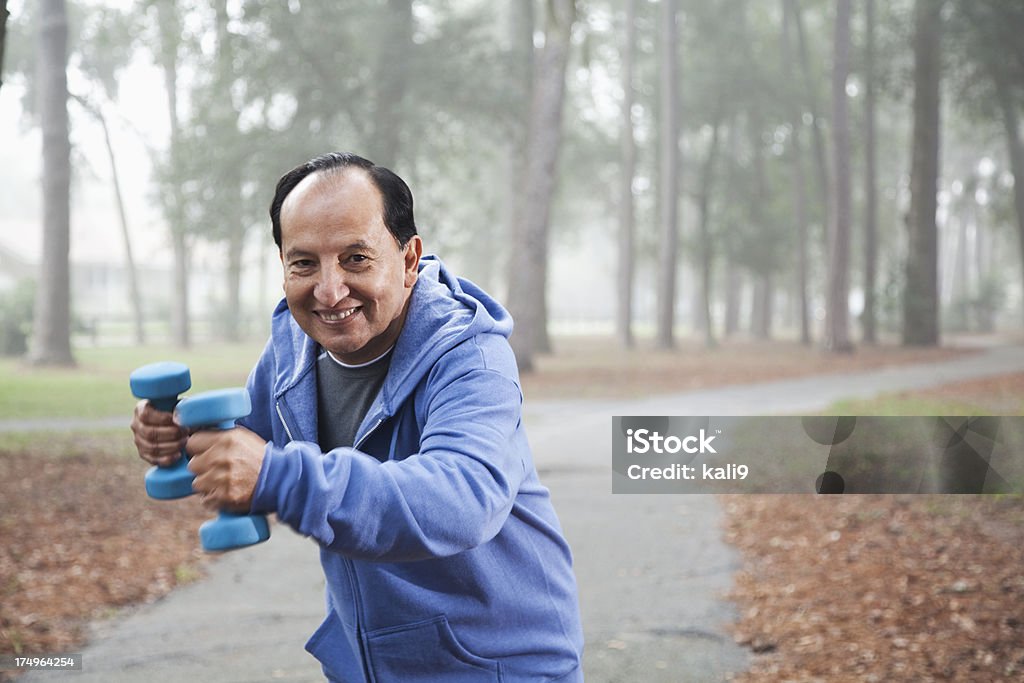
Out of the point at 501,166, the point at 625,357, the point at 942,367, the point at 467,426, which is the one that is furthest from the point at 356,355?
the point at 501,166

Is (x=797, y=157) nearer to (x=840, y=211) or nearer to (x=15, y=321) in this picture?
(x=840, y=211)

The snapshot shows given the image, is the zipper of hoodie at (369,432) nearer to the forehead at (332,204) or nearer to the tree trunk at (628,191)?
the forehead at (332,204)

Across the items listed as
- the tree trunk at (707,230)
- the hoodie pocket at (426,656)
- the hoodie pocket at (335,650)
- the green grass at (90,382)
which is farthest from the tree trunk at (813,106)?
the hoodie pocket at (426,656)

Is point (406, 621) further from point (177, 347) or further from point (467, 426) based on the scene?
point (177, 347)

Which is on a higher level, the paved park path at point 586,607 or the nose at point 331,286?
the nose at point 331,286

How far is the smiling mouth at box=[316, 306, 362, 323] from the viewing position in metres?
1.89

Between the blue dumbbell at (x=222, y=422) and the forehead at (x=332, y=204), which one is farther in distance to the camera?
the forehead at (x=332, y=204)

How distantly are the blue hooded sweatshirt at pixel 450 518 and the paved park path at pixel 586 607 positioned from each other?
2.35 metres

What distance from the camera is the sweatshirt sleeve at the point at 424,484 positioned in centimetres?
143

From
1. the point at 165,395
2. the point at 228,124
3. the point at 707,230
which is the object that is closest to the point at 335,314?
the point at 165,395

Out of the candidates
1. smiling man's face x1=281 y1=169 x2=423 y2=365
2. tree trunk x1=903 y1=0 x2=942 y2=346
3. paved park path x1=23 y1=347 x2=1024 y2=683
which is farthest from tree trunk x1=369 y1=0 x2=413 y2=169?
smiling man's face x1=281 y1=169 x2=423 y2=365

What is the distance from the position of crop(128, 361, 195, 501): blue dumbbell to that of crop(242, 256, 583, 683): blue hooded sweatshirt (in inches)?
11.9

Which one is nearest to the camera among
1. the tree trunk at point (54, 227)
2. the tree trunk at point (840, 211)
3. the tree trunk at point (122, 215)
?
the tree trunk at point (840, 211)

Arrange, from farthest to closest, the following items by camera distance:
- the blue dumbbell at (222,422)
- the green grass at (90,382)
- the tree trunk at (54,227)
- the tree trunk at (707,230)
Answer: the tree trunk at (707,230), the tree trunk at (54,227), the green grass at (90,382), the blue dumbbell at (222,422)
